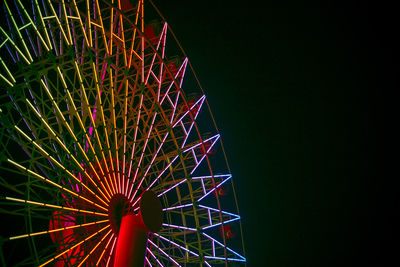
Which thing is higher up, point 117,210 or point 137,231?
point 117,210

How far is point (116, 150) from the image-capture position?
34.5 ft

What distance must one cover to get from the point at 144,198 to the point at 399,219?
17.7 meters

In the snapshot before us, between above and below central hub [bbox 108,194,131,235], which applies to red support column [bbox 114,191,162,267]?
below

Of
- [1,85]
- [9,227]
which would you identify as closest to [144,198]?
[1,85]

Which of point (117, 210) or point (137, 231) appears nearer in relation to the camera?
point (137, 231)

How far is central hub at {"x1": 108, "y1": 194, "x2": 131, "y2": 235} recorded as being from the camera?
990 centimetres

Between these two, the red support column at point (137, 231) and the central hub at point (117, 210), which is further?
the central hub at point (117, 210)

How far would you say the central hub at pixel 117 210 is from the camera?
9.90 m

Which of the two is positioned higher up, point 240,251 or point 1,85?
point 1,85

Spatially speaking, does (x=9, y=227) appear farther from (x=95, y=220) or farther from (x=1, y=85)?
(x=1, y=85)

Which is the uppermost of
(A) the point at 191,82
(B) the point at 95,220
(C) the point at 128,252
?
(A) the point at 191,82

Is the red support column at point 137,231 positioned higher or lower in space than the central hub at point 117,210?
lower

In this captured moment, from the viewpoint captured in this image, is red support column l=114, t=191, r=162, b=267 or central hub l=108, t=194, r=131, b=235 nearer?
red support column l=114, t=191, r=162, b=267

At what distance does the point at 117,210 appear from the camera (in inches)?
396
